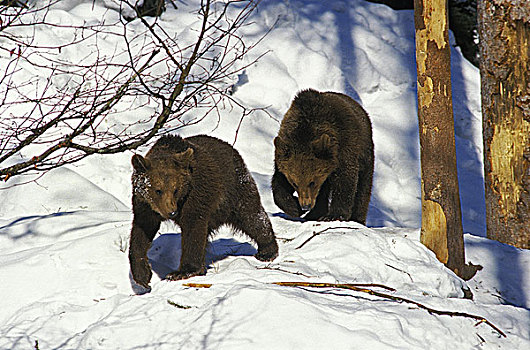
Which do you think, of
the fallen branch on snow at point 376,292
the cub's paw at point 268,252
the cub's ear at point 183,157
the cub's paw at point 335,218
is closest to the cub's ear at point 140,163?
the cub's ear at point 183,157

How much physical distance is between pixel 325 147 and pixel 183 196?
197 cm

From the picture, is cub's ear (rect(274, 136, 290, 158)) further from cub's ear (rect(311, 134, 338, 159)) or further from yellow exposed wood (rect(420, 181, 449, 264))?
yellow exposed wood (rect(420, 181, 449, 264))

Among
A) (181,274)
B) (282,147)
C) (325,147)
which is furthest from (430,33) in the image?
(181,274)

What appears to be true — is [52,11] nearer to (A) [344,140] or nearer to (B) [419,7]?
(A) [344,140]

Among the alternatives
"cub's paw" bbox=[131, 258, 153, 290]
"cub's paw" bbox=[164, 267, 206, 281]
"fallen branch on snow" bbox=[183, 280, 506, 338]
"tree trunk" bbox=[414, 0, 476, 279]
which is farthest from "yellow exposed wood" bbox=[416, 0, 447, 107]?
"cub's paw" bbox=[131, 258, 153, 290]

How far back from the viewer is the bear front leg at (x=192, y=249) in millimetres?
4566

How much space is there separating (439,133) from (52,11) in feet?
29.2

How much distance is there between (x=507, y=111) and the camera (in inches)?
232

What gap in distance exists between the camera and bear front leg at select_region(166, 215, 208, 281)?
457 cm

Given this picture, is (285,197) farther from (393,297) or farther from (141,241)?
(393,297)

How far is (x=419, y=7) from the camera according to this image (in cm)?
510

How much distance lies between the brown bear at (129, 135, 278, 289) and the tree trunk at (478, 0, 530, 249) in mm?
2529

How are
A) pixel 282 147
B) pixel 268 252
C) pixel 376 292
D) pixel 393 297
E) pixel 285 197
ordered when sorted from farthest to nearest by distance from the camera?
pixel 285 197
pixel 282 147
pixel 268 252
pixel 376 292
pixel 393 297

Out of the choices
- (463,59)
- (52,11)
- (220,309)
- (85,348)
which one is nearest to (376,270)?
(220,309)
